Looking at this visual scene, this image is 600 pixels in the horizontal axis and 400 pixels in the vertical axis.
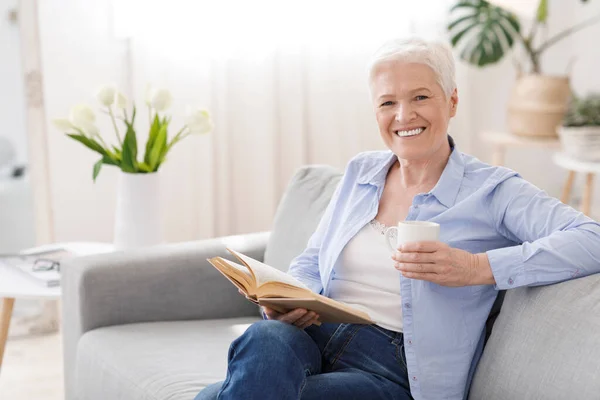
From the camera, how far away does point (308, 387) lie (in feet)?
5.37

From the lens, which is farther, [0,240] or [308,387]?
[0,240]

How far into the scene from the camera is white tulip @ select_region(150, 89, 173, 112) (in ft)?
8.68

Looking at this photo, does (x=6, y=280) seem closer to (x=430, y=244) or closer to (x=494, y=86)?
(x=430, y=244)

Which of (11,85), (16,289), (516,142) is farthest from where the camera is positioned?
(516,142)

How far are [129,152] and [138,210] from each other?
0.57ft

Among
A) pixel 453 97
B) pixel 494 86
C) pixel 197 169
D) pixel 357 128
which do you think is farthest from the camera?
pixel 494 86

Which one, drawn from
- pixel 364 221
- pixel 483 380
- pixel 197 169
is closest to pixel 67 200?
pixel 197 169

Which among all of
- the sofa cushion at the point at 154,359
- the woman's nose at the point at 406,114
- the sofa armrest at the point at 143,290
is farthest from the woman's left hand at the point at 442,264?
the sofa armrest at the point at 143,290

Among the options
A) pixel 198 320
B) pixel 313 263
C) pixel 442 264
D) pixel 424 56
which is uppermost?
pixel 424 56

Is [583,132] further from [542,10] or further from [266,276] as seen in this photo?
[266,276]

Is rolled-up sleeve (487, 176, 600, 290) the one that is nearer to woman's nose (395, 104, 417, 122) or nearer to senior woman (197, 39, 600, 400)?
senior woman (197, 39, 600, 400)

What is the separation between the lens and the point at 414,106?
5.96ft

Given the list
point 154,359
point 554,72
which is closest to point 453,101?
point 154,359

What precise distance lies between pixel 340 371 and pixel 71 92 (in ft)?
7.46
